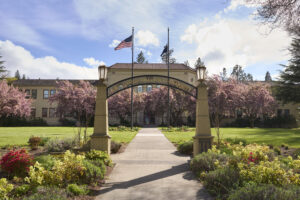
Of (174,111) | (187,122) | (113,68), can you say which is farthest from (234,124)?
(113,68)

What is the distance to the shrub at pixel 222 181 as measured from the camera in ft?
16.6

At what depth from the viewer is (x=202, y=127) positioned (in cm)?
893

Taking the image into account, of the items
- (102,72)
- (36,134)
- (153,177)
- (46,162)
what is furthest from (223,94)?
(46,162)

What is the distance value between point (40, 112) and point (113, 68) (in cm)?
1715

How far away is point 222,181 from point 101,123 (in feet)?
18.2

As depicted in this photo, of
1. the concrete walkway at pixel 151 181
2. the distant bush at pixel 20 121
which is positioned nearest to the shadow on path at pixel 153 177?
the concrete walkway at pixel 151 181

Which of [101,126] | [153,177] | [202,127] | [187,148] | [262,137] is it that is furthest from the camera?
[262,137]

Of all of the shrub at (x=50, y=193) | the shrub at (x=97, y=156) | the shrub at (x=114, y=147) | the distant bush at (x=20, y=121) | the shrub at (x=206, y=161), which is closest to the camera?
the shrub at (x=50, y=193)

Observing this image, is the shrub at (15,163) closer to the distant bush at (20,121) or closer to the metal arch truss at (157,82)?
the metal arch truss at (157,82)

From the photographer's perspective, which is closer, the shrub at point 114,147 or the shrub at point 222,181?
the shrub at point 222,181

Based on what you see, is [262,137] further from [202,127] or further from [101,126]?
[101,126]

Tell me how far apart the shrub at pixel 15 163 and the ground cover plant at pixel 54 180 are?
23 mm

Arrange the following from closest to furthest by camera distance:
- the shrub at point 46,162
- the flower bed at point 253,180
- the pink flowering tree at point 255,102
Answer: the flower bed at point 253,180 → the shrub at point 46,162 → the pink flowering tree at point 255,102

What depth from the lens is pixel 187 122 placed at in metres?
42.3
